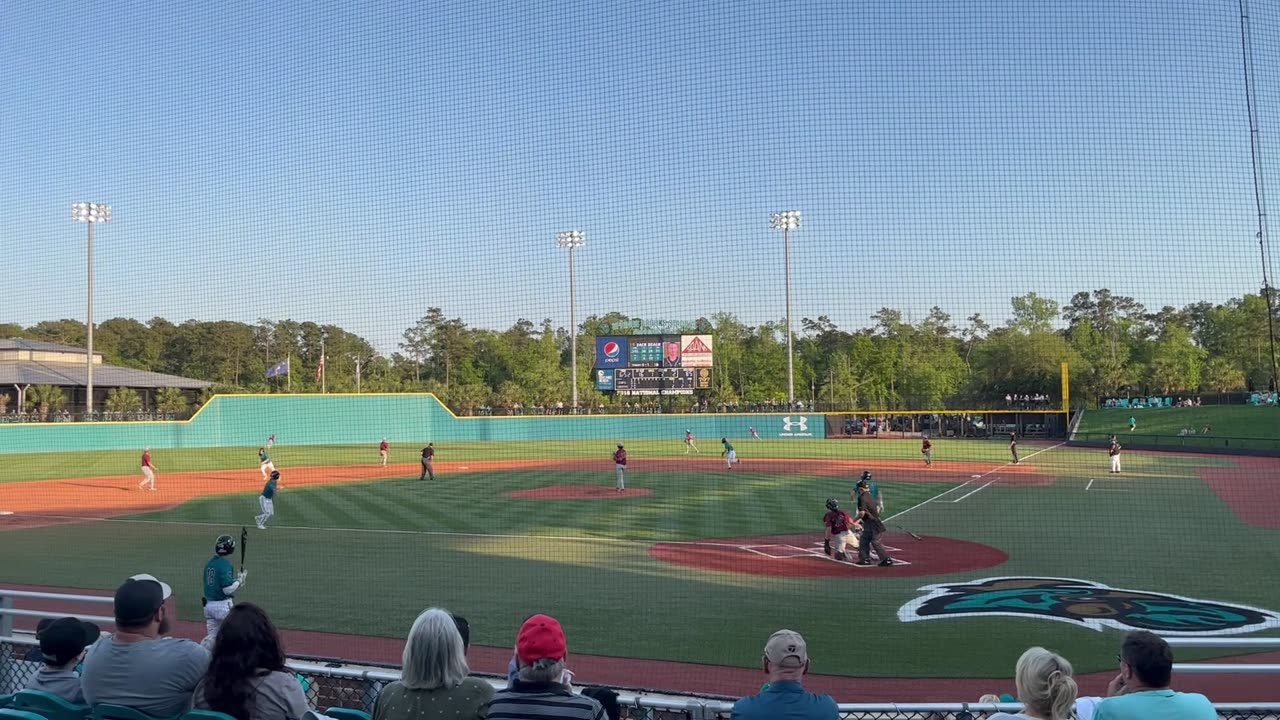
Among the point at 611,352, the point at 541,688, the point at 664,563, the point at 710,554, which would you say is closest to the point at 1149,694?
the point at 541,688

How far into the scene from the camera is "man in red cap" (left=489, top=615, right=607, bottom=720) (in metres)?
3.31

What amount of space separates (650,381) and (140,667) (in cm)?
4088

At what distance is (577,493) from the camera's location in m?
26.1

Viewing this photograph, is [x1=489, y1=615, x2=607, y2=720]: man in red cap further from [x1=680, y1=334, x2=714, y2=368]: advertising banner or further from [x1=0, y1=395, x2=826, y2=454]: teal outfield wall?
[x1=680, y1=334, x2=714, y2=368]: advertising banner

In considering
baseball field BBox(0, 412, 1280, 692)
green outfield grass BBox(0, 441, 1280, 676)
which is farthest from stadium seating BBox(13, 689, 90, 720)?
green outfield grass BBox(0, 441, 1280, 676)

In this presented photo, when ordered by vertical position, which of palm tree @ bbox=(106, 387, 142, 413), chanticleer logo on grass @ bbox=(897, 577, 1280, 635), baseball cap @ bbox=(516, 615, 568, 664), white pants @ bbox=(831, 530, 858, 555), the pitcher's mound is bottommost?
chanticleer logo on grass @ bbox=(897, 577, 1280, 635)

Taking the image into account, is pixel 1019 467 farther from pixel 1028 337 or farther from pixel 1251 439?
pixel 1251 439

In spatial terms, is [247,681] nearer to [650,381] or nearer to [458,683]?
[458,683]

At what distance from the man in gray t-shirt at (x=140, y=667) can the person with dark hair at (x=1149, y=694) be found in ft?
12.1

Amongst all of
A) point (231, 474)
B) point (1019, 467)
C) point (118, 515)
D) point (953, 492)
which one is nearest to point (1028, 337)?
point (953, 492)

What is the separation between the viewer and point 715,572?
566 inches

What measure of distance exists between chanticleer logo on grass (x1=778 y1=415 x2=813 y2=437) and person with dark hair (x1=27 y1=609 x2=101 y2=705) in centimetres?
4526

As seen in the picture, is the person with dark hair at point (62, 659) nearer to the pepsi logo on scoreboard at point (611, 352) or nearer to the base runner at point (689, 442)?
the base runner at point (689, 442)

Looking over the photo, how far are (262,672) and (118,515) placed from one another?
22300 millimetres
